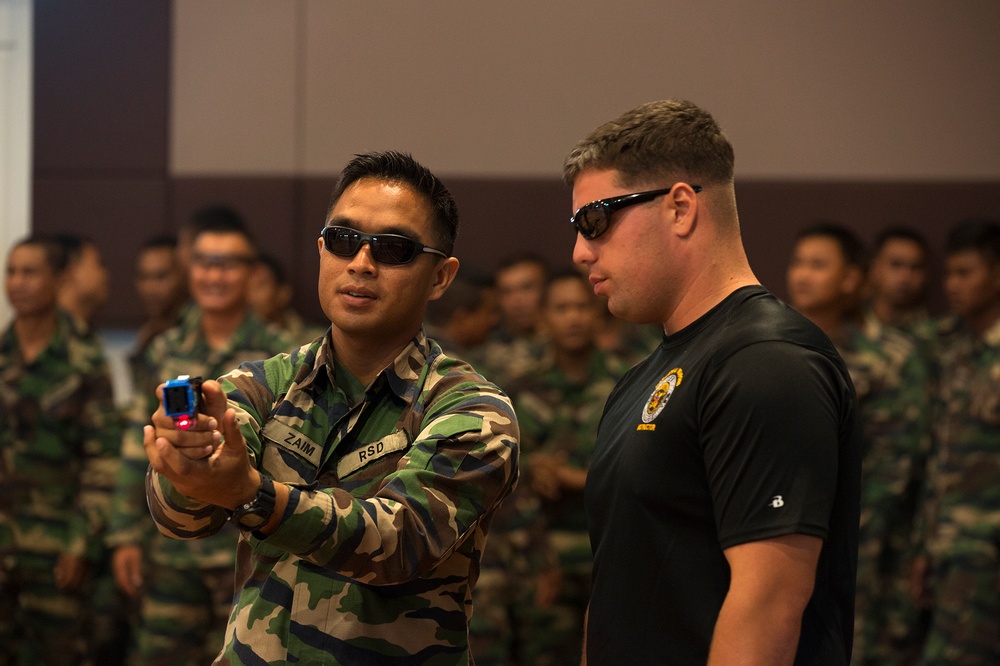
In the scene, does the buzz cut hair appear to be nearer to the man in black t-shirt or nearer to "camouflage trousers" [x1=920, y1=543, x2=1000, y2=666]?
the man in black t-shirt

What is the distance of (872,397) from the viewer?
4.70m

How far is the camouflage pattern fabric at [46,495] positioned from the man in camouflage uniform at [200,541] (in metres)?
0.41

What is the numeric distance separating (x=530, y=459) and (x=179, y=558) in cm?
149

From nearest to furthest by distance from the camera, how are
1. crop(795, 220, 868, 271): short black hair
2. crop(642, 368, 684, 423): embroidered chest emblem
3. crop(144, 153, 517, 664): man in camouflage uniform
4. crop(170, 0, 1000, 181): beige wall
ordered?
crop(144, 153, 517, 664): man in camouflage uniform → crop(642, 368, 684, 423): embroidered chest emblem → crop(795, 220, 868, 271): short black hair → crop(170, 0, 1000, 181): beige wall

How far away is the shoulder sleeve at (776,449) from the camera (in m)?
1.49

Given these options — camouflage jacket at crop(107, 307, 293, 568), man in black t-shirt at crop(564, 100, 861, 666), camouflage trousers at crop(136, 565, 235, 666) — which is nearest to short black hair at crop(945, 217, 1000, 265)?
camouflage jacket at crop(107, 307, 293, 568)

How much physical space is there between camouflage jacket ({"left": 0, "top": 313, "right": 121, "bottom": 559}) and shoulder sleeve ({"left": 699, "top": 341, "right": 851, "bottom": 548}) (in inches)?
148

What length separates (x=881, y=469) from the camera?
475cm

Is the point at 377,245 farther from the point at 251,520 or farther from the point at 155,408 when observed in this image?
the point at 155,408

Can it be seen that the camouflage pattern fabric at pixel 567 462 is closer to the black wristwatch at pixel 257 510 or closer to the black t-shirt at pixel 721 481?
the black t-shirt at pixel 721 481

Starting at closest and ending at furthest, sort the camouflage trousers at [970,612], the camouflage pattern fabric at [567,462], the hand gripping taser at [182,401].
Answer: the hand gripping taser at [182,401] → the camouflage trousers at [970,612] → the camouflage pattern fabric at [567,462]

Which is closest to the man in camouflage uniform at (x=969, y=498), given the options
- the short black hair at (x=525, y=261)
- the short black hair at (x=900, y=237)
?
the short black hair at (x=900, y=237)

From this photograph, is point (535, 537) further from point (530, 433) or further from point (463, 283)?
point (463, 283)

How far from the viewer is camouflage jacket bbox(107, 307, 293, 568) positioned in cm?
411
